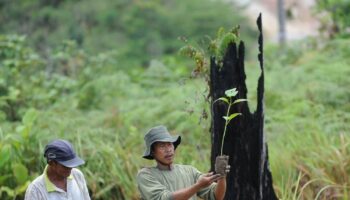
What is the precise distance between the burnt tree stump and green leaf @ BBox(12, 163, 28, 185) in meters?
2.83

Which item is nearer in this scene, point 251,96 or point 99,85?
point 251,96

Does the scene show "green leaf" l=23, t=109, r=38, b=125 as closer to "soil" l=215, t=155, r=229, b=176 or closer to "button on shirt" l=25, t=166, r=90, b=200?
"button on shirt" l=25, t=166, r=90, b=200

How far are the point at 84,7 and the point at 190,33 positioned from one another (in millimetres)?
5480

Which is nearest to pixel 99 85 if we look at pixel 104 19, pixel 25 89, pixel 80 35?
pixel 25 89

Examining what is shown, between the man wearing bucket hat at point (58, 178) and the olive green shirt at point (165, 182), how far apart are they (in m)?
0.47

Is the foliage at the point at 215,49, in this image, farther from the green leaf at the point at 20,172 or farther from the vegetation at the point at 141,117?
the green leaf at the point at 20,172

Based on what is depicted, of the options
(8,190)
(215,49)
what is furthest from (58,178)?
(8,190)

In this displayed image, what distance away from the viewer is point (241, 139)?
18.7 feet

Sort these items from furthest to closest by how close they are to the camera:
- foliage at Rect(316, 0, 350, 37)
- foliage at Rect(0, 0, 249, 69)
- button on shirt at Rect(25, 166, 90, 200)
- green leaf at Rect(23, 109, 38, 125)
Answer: foliage at Rect(0, 0, 249, 69)
foliage at Rect(316, 0, 350, 37)
green leaf at Rect(23, 109, 38, 125)
button on shirt at Rect(25, 166, 90, 200)

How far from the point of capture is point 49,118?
9242 millimetres

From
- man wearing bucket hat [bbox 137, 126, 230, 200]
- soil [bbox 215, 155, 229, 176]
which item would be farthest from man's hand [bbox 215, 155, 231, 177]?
man wearing bucket hat [bbox 137, 126, 230, 200]

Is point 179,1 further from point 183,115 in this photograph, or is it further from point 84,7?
point 183,115

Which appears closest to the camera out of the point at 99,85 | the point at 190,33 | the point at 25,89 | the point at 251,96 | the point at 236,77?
the point at 236,77

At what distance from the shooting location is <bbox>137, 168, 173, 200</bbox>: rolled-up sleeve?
4.81 metres
